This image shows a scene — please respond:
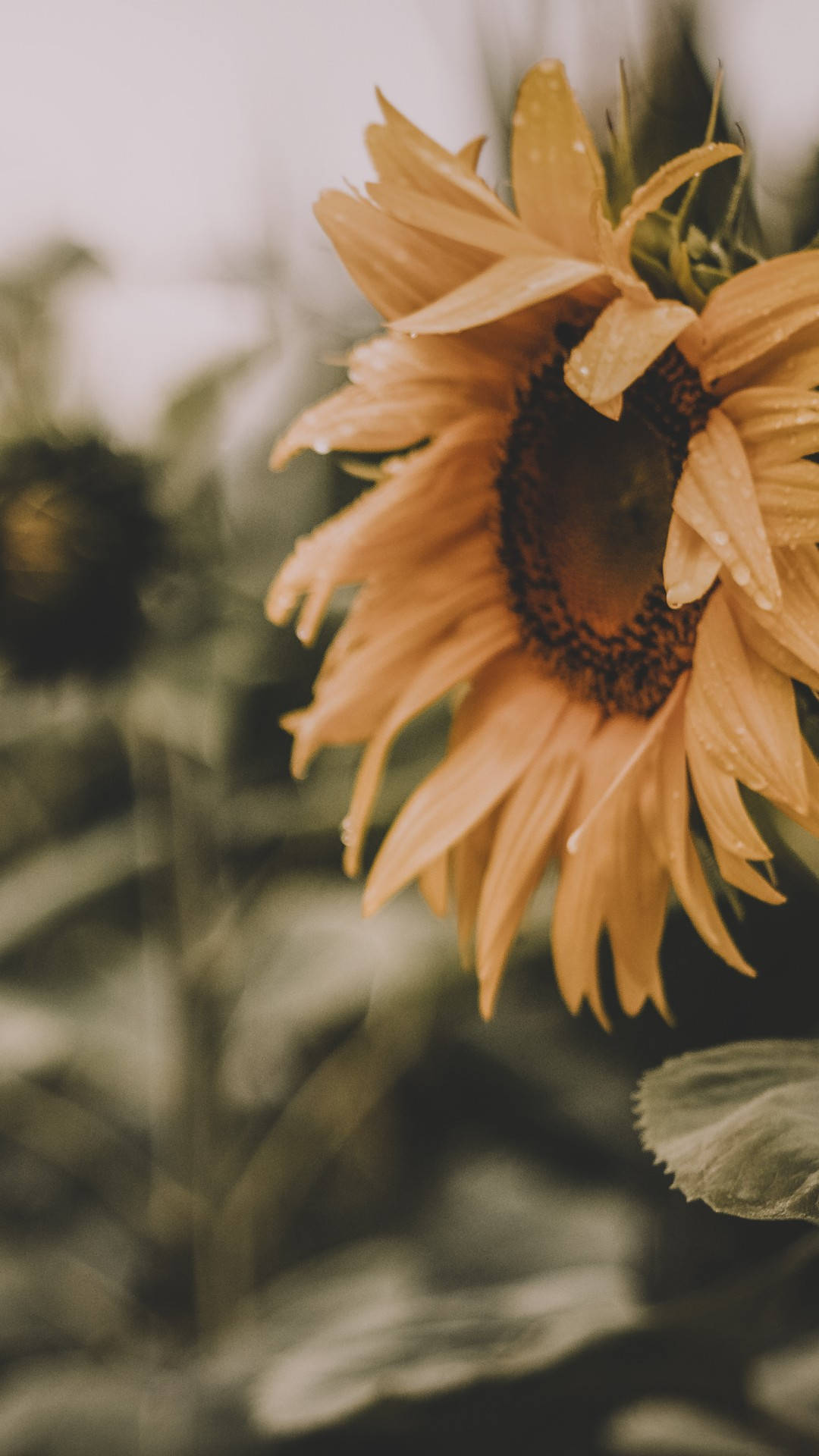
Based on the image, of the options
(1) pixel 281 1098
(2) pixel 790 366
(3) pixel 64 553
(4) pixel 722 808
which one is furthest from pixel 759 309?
(1) pixel 281 1098

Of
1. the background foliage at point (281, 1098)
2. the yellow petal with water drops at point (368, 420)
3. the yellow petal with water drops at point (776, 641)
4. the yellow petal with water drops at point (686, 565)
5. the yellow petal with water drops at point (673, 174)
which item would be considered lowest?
the background foliage at point (281, 1098)

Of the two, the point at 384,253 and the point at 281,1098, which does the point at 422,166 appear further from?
the point at 281,1098

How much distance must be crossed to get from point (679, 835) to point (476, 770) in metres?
0.09

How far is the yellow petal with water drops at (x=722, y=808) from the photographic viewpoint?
0.28 metres

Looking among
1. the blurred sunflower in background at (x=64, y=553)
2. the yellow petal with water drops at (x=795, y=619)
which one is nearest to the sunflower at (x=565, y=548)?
the yellow petal with water drops at (x=795, y=619)

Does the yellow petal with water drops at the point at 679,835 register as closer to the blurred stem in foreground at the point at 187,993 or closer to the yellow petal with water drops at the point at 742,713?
the yellow petal with water drops at the point at 742,713

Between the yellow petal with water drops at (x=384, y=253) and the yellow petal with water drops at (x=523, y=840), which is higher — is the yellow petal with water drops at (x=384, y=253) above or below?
above

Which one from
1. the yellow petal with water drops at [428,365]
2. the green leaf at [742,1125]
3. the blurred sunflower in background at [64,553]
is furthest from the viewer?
the blurred sunflower in background at [64,553]

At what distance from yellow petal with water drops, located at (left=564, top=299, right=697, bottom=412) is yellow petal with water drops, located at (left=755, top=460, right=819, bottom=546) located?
0.04 m

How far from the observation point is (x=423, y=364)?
354 millimetres

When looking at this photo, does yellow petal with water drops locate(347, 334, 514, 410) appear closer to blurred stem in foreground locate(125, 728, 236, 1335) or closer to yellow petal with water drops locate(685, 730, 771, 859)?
yellow petal with water drops locate(685, 730, 771, 859)

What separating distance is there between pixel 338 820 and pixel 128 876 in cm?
13

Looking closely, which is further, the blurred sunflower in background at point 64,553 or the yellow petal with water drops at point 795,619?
the blurred sunflower in background at point 64,553

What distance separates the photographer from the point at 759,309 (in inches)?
10.5
